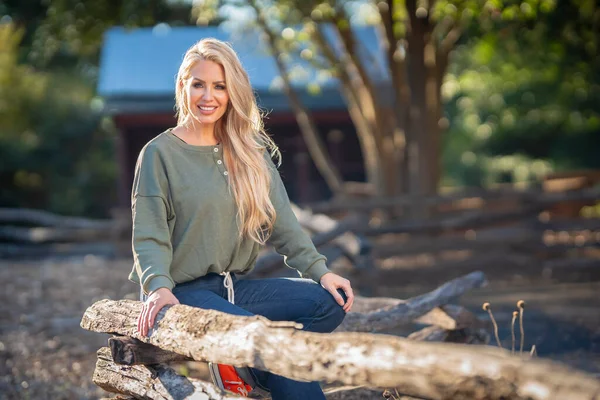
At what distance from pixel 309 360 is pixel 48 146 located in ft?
72.8

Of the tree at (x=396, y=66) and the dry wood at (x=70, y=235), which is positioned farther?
the dry wood at (x=70, y=235)

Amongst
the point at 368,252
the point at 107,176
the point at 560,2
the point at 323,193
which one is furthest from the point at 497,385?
the point at 107,176

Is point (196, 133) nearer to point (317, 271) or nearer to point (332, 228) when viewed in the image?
point (317, 271)

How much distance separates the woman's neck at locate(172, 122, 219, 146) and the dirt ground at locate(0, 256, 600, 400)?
2699 mm

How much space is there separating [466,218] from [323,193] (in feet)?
39.8

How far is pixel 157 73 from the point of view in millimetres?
23422

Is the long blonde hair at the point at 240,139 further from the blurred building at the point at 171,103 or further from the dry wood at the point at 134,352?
the blurred building at the point at 171,103

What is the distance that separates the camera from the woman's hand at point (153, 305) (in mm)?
3230

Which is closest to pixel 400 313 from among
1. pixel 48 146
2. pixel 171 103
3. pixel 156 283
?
pixel 156 283

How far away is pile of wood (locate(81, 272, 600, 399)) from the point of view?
219cm

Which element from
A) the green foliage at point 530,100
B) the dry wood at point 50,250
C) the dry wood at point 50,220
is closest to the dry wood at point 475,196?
the green foliage at point 530,100

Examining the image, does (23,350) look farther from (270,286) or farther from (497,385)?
(497,385)

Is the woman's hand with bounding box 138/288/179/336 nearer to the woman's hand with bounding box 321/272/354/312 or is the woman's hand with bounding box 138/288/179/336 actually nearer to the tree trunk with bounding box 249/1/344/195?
the woman's hand with bounding box 321/272/354/312

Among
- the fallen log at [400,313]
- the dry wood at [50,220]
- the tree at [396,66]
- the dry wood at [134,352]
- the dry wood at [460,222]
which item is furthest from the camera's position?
the dry wood at [50,220]
